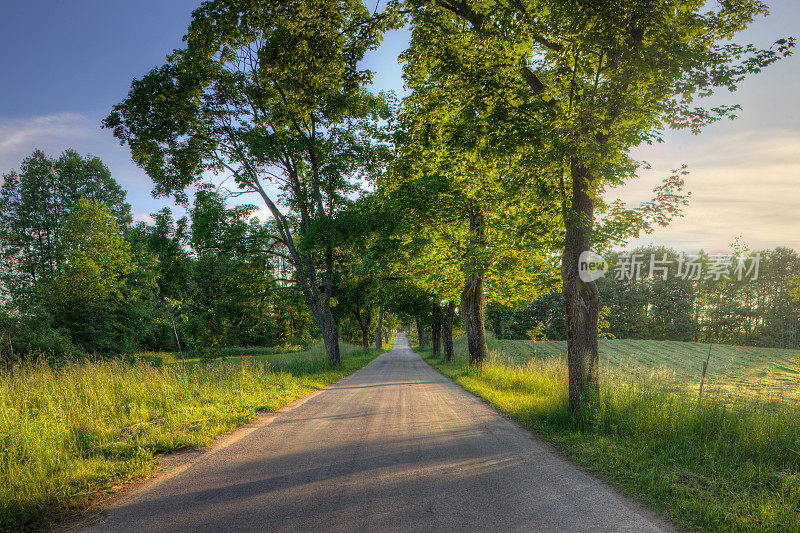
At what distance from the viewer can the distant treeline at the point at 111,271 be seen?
1590 cm

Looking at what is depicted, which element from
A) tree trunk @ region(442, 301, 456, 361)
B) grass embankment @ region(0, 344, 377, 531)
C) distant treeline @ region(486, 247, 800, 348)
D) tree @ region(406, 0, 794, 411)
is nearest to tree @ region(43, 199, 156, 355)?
grass embankment @ region(0, 344, 377, 531)

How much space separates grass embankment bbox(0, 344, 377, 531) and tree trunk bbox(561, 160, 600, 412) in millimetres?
6990

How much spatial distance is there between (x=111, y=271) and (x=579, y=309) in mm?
32698

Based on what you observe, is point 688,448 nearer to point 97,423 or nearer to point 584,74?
point 584,74

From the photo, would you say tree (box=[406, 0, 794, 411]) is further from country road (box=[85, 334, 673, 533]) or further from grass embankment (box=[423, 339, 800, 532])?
country road (box=[85, 334, 673, 533])

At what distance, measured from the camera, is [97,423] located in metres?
5.68

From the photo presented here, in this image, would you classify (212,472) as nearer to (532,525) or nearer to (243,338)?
(532,525)

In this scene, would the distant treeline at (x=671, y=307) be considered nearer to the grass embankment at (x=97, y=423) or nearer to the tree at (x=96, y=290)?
the tree at (x=96, y=290)

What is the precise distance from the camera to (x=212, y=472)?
Result: 4.34 m

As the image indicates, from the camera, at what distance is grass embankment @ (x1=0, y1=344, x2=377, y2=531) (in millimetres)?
3578

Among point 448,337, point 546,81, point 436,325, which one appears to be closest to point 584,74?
point 546,81

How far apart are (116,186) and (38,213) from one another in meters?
6.05

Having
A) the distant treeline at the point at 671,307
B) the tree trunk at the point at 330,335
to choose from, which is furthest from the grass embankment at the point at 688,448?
the distant treeline at the point at 671,307

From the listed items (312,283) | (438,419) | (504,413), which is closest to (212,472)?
(438,419)
